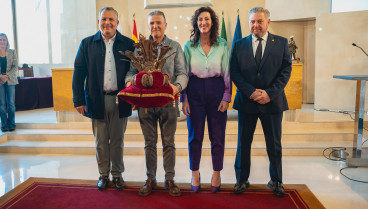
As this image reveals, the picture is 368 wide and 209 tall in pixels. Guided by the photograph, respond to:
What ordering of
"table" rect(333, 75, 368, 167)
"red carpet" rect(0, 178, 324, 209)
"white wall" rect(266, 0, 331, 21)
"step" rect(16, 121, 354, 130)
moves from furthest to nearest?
"white wall" rect(266, 0, 331, 21)
"step" rect(16, 121, 354, 130)
"table" rect(333, 75, 368, 167)
"red carpet" rect(0, 178, 324, 209)

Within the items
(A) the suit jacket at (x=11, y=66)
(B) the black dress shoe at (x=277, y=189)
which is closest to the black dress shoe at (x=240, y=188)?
(B) the black dress shoe at (x=277, y=189)

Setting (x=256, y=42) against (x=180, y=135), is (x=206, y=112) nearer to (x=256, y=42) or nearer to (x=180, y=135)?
(x=256, y=42)

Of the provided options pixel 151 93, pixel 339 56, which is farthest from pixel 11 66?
pixel 339 56

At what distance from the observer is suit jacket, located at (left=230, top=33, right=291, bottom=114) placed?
271cm

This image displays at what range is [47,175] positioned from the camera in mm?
3721

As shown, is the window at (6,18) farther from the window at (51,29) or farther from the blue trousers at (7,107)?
the blue trousers at (7,107)

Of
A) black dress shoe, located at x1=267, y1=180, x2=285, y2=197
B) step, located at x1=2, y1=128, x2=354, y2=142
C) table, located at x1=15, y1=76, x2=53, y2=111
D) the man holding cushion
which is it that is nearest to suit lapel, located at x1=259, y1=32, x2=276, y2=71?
the man holding cushion

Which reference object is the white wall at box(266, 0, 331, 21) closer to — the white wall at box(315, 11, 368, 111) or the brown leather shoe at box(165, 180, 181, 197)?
the white wall at box(315, 11, 368, 111)

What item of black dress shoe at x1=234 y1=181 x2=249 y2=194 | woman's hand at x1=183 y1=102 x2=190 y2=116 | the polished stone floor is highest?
woman's hand at x1=183 y1=102 x2=190 y2=116

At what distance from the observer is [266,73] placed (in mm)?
2729

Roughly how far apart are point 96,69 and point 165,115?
759 mm

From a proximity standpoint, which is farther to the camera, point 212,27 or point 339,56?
point 339,56

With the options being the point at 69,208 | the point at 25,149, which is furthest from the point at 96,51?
the point at 25,149

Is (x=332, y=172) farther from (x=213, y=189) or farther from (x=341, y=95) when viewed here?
(x=341, y=95)
